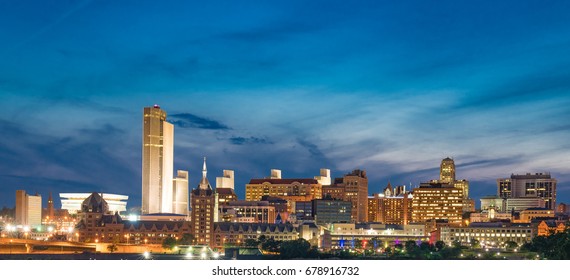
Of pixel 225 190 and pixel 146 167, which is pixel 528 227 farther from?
pixel 146 167

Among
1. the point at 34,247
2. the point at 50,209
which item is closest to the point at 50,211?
the point at 50,209

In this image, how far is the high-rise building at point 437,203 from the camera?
86.1 metres

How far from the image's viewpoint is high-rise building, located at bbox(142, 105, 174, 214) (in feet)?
292

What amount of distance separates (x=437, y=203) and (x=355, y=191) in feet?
29.0

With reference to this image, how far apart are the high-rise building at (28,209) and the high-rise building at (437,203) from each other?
40179 millimetres

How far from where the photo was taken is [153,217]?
78.1 metres

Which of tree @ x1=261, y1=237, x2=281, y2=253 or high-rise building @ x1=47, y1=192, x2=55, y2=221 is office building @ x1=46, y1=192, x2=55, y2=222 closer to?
high-rise building @ x1=47, y1=192, x2=55, y2=221

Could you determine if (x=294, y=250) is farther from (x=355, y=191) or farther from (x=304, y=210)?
(x=355, y=191)

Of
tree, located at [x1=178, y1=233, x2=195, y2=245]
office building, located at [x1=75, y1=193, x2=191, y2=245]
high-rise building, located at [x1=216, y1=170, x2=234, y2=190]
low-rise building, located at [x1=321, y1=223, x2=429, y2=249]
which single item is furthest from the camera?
high-rise building, located at [x1=216, y1=170, x2=234, y2=190]

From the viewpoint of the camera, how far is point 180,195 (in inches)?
3782

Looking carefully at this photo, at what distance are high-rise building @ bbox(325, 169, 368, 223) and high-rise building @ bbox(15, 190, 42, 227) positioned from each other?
102 feet

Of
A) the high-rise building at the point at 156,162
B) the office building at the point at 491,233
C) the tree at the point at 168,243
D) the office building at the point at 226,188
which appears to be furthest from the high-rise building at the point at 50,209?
the office building at the point at 491,233

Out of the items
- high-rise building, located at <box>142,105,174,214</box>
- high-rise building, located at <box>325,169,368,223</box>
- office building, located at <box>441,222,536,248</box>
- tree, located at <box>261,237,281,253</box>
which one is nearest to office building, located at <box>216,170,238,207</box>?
high-rise building, located at <box>142,105,174,214</box>
